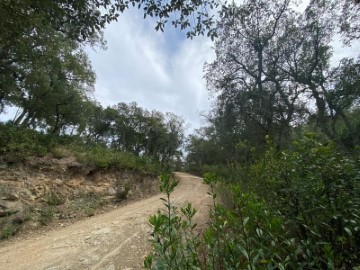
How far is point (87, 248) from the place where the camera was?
5047 mm

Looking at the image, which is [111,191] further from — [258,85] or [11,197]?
[258,85]

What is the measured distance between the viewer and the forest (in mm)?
1711

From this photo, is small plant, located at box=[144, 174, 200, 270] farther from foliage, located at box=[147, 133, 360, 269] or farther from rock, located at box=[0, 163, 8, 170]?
rock, located at box=[0, 163, 8, 170]

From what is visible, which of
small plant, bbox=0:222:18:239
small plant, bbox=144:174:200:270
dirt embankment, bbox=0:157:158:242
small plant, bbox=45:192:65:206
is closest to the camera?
small plant, bbox=144:174:200:270

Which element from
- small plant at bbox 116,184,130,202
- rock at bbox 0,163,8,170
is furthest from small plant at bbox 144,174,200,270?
small plant at bbox 116,184,130,202

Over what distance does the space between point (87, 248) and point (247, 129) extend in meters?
15.6

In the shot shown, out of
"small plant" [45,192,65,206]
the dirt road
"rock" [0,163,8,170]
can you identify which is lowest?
the dirt road

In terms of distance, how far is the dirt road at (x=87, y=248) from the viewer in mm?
4418

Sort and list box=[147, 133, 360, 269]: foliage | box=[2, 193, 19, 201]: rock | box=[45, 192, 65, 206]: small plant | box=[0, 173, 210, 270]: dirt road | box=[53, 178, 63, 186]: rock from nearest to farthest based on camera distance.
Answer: box=[147, 133, 360, 269]: foliage < box=[0, 173, 210, 270]: dirt road < box=[2, 193, 19, 201]: rock < box=[45, 192, 65, 206]: small plant < box=[53, 178, 63, 186]: rock

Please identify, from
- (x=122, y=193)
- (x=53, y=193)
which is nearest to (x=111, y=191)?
(x=122, y=193)

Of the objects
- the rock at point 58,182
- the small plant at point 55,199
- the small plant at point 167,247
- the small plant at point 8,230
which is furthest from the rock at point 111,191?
the small plant at point 167,247

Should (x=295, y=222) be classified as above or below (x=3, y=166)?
below

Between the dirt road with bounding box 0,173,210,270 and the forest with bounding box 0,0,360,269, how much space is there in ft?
3.73

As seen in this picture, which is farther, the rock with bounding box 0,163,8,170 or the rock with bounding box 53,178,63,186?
the rock with bounding box 53,178,63,186
